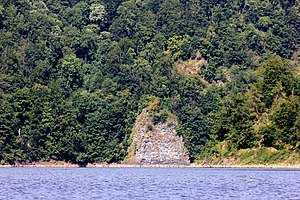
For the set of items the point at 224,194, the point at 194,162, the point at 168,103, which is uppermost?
the point at 168,103

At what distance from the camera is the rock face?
594ft

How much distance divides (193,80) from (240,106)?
48935 mm

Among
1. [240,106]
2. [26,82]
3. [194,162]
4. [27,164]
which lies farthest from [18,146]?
[240,106]

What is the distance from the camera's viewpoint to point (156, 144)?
184m

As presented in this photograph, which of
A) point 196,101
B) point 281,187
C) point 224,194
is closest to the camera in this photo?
point 224,194

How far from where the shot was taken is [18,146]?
17800cm

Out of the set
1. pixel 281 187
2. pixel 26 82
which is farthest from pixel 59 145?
pixel 281 187

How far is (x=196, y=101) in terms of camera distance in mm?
189250

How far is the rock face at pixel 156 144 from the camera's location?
594 ft

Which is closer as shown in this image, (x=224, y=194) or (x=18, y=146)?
(x=224, y=194)

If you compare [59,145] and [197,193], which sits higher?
[59,145]

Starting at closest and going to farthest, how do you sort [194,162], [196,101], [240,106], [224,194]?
[224,194], [240,106], [194,162], [196,101]

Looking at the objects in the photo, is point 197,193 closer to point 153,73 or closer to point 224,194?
point 224,194

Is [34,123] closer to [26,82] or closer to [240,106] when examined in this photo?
[26,82]
